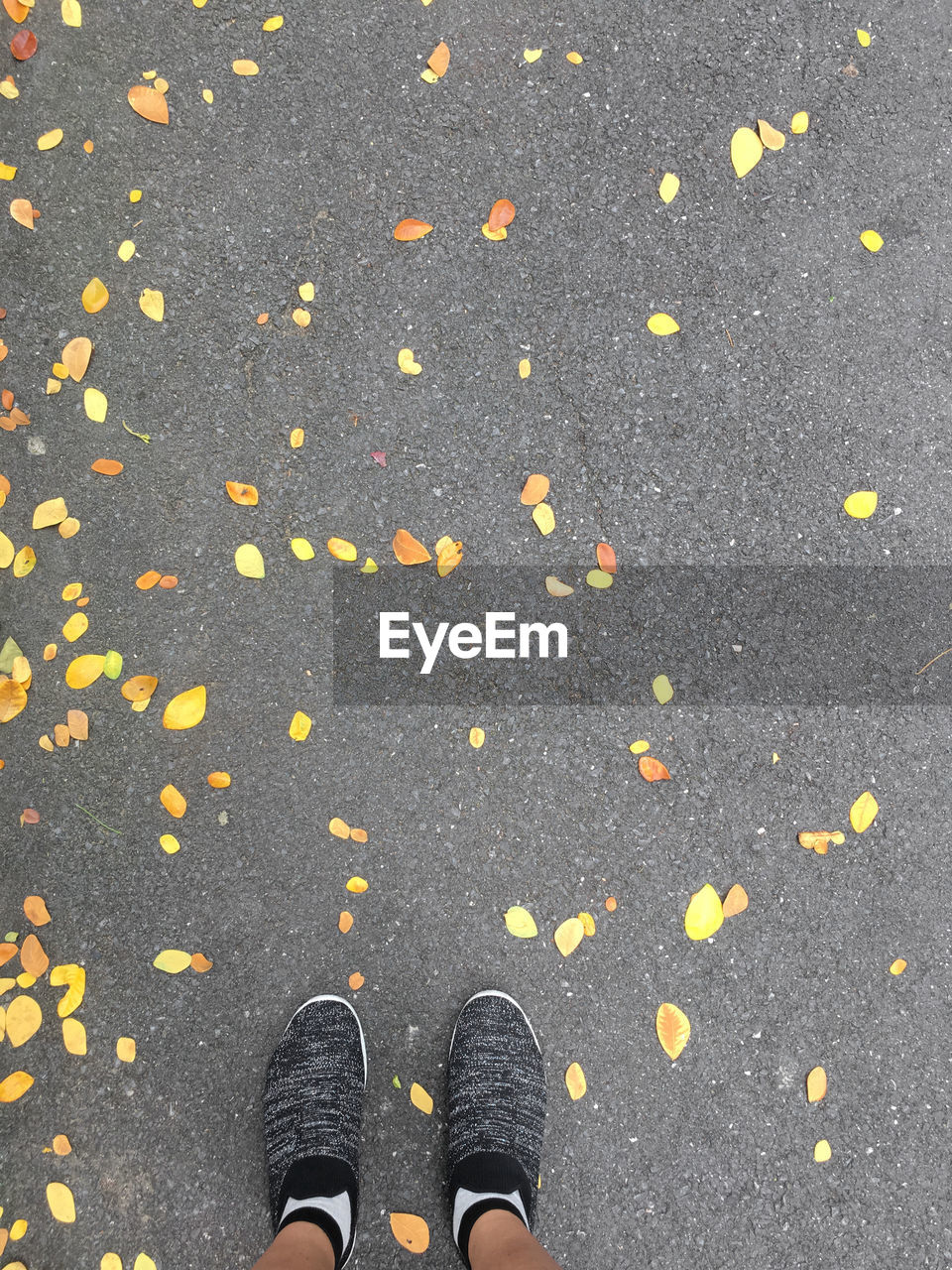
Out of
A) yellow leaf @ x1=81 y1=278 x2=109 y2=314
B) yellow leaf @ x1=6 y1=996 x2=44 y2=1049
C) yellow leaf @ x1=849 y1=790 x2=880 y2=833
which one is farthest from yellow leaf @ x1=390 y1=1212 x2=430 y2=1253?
yellow leaf @ x1=81 y1=278 x2=109 y2=314

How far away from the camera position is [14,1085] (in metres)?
1.90

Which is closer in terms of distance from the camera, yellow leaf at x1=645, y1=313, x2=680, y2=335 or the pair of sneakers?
the pair of sneakers

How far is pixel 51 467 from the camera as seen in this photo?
2023 mm

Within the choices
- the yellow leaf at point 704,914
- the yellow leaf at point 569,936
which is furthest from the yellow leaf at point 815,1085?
the yellow leaf at point 569,936

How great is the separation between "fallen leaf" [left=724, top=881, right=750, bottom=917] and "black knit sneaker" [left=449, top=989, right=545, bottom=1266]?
0.64 meters

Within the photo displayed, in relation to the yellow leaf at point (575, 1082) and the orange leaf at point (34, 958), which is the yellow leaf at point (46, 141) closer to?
the orange leaf at point (34, 958)

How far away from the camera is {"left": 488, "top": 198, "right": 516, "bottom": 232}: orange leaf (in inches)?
81.7

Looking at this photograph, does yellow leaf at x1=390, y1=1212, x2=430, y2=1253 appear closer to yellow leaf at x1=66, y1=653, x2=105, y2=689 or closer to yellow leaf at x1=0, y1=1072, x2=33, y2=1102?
yellow leaf at x1=0, y1=1072, x2=33, y2=1102

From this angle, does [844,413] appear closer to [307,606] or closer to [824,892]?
[824,892]

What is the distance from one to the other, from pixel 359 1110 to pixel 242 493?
5.69ft

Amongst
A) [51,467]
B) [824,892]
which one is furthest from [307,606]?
[824,892]

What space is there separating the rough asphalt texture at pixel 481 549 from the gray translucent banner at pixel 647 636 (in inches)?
2.7

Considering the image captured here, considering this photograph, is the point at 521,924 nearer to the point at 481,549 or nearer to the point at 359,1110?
the point at 359,1110

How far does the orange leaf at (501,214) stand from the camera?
207cm
